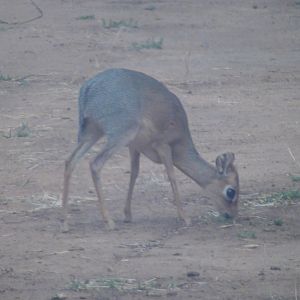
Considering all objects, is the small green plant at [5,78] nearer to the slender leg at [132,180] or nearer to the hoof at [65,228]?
the slender leg at [132,180]

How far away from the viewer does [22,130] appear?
13.6 meters

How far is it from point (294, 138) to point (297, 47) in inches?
308

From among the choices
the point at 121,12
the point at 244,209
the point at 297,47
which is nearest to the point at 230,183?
the point at 244,209

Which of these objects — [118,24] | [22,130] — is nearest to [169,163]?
[22,130]

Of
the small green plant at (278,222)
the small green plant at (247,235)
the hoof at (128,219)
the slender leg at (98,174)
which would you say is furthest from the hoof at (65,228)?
the small green plant at (278,222)

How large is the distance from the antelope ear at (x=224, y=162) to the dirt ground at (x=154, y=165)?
427mm

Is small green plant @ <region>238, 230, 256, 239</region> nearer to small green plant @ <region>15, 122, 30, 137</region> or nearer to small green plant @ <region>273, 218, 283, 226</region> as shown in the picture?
small green plant @ <region>273, 218, 283, 226</region>

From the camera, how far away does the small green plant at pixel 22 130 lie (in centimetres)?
1341

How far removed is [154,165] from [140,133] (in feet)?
6.76

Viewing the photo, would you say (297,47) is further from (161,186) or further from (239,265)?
(239,265)

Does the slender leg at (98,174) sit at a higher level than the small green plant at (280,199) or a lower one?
higher

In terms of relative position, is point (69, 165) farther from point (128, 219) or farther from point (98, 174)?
point (128, 219)

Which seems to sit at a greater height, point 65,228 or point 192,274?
point 192,274

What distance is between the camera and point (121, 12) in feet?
81.6
